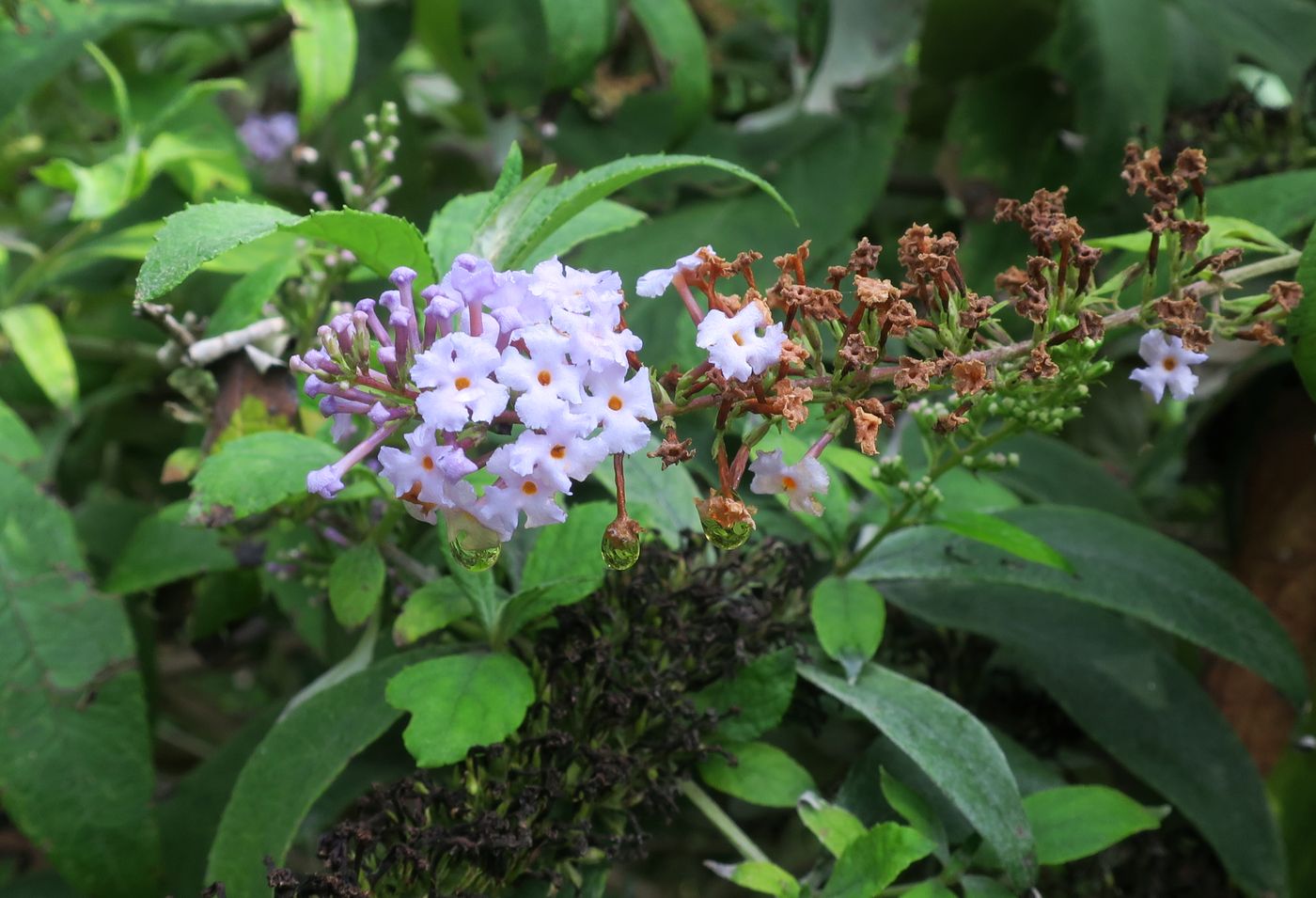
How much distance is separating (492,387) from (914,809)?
1.42ft

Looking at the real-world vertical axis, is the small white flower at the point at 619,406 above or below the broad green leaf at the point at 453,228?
above

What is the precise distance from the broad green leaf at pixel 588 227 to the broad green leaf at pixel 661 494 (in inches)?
6.1

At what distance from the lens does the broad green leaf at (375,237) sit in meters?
0.68

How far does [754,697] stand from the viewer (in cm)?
83

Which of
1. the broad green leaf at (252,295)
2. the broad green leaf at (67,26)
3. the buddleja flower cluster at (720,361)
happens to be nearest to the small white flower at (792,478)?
the buddleja flower cluster at (720,361)

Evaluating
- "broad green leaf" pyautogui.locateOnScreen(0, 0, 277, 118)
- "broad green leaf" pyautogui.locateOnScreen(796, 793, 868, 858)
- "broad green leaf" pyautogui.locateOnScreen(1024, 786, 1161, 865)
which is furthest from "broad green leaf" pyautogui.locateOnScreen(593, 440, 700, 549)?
"broad green leaf" pyautogui.locateOnScreen(0, 0, 277, 118)

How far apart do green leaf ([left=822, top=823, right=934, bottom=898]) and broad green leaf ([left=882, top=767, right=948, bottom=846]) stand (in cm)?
6

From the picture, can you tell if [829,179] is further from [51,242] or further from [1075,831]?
[51,242]

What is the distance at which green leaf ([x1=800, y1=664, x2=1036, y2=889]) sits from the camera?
750mm

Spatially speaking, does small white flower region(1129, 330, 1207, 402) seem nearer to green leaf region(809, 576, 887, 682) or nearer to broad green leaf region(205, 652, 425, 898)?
green leaf region(809, 576, 887, 682)

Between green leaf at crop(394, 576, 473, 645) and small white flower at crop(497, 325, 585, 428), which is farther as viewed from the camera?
green leaf at crop(394, 576, 473, 645)

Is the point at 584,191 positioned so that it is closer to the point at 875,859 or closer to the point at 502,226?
the point at 502,226

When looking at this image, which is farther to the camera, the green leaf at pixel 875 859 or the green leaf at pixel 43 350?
the green leaf at pixel 43 350

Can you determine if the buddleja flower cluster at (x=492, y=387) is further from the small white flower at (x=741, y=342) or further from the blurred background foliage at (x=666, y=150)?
the blurred background foliage at (x=666, y=150)
